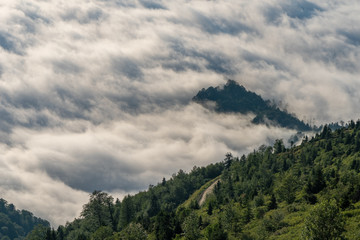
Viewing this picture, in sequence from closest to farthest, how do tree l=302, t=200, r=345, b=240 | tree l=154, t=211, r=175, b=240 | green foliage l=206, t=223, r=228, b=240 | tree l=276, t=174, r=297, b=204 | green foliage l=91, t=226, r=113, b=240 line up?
tree l=302, t=200, r=345, b=240
green foliage l=206, t=223, r=228, b=240
tree l=276, t=174, r=297, b=204
tree l=154, t=211, r=175, b=240
green foliage l=91, t=226, r=113, b=240

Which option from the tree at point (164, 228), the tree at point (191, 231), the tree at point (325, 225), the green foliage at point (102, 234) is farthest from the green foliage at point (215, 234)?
the green foliage at point (102, 234)

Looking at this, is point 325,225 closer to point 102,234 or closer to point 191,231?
point 191,231

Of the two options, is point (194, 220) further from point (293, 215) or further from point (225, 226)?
point (293, 215)

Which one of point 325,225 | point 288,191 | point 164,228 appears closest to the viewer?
point 325,225

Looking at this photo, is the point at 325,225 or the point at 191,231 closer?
the point at 325,225

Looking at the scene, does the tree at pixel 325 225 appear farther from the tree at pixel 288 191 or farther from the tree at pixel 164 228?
the tree at pixel 164 228

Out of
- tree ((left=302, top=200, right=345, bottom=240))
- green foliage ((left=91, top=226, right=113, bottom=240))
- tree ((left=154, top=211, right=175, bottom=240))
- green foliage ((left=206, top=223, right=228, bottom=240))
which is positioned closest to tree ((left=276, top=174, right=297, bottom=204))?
green foliage ((left=206, top=223, right=228, bottom=240))

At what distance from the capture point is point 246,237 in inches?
4419

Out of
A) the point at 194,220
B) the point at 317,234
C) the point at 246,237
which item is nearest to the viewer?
the point at 317,234

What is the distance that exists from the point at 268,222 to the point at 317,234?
1499 inches

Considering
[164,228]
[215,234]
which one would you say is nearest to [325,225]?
[215,234]

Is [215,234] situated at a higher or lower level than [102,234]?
lower

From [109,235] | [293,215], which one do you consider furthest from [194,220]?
[109,235]

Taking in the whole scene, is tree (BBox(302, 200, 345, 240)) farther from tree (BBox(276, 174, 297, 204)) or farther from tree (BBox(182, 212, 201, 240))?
tree (BBox(276, 174, 297, 204))
